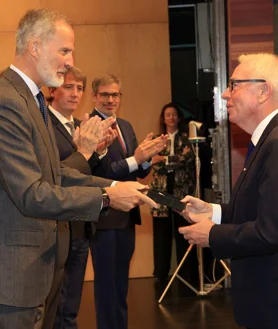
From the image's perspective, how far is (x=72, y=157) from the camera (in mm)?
3596

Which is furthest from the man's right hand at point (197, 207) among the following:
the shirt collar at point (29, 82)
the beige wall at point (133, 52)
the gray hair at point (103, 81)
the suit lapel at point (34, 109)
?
the beige wall at point (133, 52)

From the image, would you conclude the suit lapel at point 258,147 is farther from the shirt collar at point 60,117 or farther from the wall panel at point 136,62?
the wall panel at point 136,62

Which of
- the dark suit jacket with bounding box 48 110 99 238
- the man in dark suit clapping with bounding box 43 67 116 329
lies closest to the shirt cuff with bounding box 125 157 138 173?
the man in dark suit clapping with bounding box 43 67 116 329

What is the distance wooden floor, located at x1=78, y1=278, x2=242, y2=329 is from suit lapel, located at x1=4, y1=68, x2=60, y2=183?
2.78 metres

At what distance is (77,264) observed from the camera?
438 cm

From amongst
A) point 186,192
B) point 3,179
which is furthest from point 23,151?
point 186,192

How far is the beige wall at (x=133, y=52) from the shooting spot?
7.14 m

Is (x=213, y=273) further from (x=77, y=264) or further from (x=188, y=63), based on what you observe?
(x=188, y=63)

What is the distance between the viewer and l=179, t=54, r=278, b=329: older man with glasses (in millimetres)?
2578

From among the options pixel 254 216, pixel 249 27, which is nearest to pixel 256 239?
pixel 254 216

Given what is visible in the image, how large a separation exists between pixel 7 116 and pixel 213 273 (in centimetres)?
450

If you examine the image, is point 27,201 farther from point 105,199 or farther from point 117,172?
point 117,172

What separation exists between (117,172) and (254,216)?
2008mm

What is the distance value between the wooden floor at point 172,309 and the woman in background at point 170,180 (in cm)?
29
